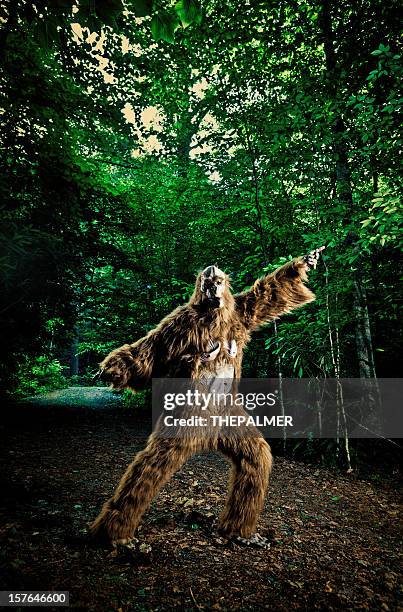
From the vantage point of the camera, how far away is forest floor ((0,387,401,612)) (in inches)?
81.2

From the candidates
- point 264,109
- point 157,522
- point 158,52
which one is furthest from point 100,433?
point 158,52

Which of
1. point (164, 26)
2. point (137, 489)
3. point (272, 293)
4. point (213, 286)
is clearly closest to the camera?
point (164, 26)

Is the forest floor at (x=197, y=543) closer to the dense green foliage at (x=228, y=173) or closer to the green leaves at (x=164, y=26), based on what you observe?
the dense green foliage at (x=228, y=173)

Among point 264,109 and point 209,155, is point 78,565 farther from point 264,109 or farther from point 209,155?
point 209,155

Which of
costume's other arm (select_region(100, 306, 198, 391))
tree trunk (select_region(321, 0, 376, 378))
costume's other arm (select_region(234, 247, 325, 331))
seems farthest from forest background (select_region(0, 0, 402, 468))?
costume's other arm (select_region(100, 306, 198, 391))

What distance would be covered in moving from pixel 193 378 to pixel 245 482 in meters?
0.88

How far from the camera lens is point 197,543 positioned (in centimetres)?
264

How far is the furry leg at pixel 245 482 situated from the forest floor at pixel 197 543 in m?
A: 0.17

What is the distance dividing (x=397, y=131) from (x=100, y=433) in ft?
21.0

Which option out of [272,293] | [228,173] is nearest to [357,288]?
[272,293]

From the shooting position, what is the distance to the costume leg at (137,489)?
7.73ft

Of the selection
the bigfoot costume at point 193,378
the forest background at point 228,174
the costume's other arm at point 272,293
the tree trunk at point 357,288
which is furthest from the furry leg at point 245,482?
the tree trunk at point 357,288

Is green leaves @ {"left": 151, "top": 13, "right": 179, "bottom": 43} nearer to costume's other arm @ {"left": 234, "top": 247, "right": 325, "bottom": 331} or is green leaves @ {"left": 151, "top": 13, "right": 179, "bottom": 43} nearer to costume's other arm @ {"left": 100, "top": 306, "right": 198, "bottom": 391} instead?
costume's other arm @ {"left": 100, "top": 306, "right": 198, "bottom": 391}

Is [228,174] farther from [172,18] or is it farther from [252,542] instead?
[252,542]
